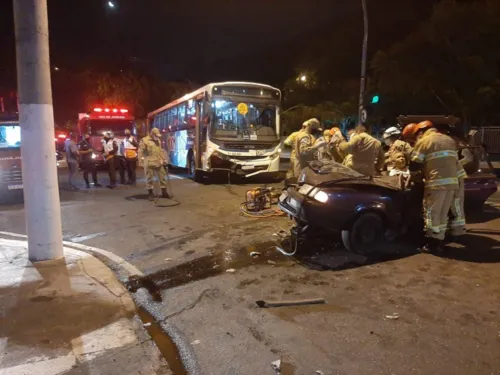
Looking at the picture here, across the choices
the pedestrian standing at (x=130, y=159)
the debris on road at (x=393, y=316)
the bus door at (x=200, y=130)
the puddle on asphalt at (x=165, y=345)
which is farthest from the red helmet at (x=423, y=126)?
the pedestrian standing at (x=130, y=159)

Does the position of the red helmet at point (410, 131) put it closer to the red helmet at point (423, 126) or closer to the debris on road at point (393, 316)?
the red helmet at point (423, 126)

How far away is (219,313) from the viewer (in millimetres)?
4391

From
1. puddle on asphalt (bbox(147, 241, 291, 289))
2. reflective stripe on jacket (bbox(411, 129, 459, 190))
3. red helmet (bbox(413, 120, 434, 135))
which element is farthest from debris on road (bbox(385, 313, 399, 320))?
red helmet (bbox(413, 120, 434, 135))

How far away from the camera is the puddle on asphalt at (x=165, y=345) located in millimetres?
3475

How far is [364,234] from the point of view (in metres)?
6.00

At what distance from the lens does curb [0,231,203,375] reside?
3.58m

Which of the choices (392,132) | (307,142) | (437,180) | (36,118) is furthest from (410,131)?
(36,118)

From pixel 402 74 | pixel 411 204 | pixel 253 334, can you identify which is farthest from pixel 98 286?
pixel 402 74

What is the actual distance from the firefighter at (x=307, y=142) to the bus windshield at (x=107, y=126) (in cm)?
1353

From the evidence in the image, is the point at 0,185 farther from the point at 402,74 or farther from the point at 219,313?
the point at 402,74

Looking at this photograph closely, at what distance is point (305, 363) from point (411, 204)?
3.56m

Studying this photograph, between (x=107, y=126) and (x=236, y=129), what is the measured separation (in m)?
9.18

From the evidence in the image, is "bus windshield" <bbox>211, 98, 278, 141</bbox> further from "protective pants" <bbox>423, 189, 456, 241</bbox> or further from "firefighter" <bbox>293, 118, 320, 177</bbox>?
"protective pants" <bbox>423, 189, 456, 241</bbox>

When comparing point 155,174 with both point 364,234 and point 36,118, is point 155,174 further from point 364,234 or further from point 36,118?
point 364,234
